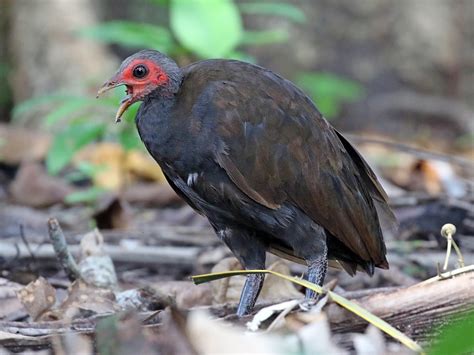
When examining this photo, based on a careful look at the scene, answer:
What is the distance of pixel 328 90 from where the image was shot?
391 inches

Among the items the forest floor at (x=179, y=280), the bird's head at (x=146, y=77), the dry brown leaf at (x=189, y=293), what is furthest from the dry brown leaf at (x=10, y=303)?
the bird's head at (x=146, y=77)

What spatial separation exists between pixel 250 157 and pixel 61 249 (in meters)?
0.97

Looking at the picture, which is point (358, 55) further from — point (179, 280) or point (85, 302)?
point (85, 302)

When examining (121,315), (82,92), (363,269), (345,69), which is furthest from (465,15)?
(121,315)

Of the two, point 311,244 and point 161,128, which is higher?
point 161,128

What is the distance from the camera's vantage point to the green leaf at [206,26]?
6.23m

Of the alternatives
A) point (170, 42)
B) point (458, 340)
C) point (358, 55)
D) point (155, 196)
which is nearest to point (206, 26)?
point (170, 42)

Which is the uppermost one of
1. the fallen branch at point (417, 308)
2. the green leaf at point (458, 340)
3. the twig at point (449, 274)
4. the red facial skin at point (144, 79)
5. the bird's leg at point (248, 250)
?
the red facial skin at point (144, 79)

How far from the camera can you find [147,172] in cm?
757

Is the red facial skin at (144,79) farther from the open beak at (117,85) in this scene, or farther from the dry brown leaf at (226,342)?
the dry brown leaf at (226,342)

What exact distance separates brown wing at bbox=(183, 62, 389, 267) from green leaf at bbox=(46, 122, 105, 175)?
257 cm

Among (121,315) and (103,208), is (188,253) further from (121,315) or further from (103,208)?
(121,315)

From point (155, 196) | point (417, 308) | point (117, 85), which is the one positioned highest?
point (117, 85)

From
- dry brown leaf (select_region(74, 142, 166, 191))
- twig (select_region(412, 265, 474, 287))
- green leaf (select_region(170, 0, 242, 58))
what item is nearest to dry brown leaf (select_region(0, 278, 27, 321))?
twig (select_region(412, 265, 474, 287))
